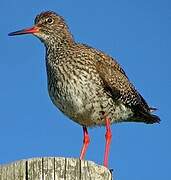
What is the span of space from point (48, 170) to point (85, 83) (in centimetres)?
545

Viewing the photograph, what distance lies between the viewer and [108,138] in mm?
12148

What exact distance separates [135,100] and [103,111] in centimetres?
109

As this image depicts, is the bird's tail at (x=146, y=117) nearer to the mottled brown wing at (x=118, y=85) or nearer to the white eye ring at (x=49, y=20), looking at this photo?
the mottled brown wing at (x=118, y=85)

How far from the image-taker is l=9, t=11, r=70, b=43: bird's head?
12133 mm

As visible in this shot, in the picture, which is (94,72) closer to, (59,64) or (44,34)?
(59,64)

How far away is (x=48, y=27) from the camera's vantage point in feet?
40.2

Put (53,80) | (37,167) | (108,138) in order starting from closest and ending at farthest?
(37,167) < (53,80) < (108,138)

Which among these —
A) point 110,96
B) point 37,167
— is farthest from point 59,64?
point 37,167

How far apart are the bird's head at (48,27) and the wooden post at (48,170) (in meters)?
6.59

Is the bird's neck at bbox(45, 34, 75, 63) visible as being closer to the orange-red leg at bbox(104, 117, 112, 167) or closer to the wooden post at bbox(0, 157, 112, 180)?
the orange-red leg at bbox(104, 117, 112, 167)

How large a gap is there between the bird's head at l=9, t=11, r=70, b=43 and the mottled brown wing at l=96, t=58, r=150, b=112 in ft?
4.03

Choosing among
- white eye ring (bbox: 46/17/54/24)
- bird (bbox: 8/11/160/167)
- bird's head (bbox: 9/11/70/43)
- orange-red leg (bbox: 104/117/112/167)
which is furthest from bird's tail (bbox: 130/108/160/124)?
white eye ring (bbox: 46/17/54/24)

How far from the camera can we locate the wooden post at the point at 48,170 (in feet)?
18.2

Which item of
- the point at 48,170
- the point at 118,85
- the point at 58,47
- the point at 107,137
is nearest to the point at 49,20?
the point at 58,47
